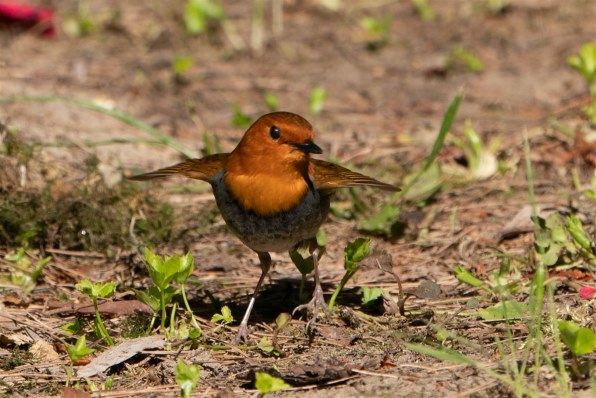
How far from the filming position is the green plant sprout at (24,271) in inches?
211

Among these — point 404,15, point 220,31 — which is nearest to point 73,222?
point 220,31

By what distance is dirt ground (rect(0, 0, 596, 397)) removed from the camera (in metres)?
4.40

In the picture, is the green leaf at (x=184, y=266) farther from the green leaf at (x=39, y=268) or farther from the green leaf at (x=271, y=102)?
the green leaf at (x=271, y=102)

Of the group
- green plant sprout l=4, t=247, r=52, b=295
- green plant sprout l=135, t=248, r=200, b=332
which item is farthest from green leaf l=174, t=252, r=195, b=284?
green plant sprout l=4, t=247, r=52, b=295

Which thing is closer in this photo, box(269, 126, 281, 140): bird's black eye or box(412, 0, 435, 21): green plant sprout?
box(269, 126, 281, 140): bird's black eye

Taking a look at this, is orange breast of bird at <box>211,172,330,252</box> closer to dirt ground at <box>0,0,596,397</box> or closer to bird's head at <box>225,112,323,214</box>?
bird's head at <box>225,112,323,214</box>

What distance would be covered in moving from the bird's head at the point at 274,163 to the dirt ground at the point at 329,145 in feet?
2.11

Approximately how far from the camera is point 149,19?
33.8ft

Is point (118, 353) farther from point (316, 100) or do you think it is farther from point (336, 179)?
point (316, 100)

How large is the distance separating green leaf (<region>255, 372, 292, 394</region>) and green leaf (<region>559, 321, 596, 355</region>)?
1.09 metres

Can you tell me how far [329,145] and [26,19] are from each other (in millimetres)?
3794

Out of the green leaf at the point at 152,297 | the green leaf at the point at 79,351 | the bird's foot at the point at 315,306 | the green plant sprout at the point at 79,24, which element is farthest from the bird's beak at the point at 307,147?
the green plant sprout at the point at 79,24

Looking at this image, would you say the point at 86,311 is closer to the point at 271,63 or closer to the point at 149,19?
the point at 271,63

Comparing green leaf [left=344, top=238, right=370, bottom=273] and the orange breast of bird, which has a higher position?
the orange breast of bird
